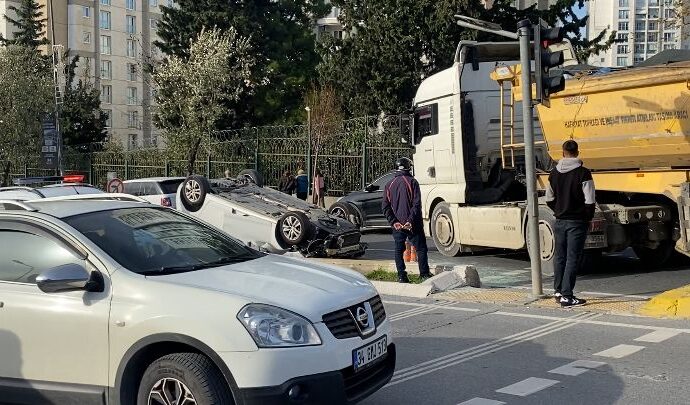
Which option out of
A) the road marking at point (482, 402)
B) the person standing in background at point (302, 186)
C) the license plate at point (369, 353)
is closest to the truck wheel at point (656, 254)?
the road marking at point (482, 402)

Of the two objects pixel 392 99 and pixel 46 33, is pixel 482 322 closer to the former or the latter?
pixel 392 99

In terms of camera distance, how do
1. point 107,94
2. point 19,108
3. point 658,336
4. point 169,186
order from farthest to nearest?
point 107,94
point 19,108
point 169,186
point 658,336

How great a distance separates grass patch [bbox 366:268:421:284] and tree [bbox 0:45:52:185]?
29.8m

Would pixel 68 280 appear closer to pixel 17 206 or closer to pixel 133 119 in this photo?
pixel 17 206

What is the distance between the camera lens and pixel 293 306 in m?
4.50

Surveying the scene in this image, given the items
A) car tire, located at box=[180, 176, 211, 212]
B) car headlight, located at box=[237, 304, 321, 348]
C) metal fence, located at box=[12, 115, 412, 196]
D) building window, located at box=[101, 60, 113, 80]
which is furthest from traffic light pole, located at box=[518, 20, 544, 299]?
building window, located at box=[101, 60, 113, 80]

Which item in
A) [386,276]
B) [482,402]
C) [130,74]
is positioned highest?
[130,74]

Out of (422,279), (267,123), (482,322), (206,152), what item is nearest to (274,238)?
(422,279)

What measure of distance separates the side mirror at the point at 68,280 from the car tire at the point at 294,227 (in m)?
8.14

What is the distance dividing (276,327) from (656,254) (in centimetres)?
973

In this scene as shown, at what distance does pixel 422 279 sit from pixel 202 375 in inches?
259

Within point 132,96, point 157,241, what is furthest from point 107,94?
point 157,241

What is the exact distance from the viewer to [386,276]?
10953 mm

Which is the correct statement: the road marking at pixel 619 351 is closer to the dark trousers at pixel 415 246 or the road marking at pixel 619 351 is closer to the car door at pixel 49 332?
the dark trousers at pixel 415 246
